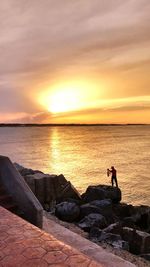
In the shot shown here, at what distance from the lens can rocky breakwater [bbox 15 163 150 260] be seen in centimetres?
1138

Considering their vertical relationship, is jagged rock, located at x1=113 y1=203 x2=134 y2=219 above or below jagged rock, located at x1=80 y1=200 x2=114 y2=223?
below

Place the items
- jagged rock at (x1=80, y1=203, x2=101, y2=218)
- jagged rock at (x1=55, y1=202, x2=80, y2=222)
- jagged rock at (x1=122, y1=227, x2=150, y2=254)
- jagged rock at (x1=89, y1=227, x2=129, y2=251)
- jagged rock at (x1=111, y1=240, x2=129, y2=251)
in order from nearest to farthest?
jagged rock at (x1=111, y1=240, x2=129, y2=251) < jagged rock at (x1=89, y1=227, x2=129, y2=251) < jagged rock at (x1=122, y1=227, x2=150, y2=254) < jagged rock at (x1=55, y1=202, x2=80, y2=222) < jagged rock at (x1=80, y1=203, x2=101, y2=218)

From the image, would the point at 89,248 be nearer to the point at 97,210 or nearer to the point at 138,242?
the point at 138,242

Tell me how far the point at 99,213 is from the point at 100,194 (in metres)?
3.92

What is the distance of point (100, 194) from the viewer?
18422mm

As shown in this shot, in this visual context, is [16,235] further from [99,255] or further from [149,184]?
[149,184]

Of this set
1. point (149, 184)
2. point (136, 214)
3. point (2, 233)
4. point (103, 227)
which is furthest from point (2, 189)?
point (149, 184)

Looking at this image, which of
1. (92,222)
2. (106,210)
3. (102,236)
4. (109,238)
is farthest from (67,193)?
(109,238)

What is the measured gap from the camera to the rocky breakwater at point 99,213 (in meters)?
11.4

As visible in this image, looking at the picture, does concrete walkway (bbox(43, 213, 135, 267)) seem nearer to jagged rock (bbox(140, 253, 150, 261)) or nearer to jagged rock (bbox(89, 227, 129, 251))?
jagged rock (bbox(89, 227, 129, 251))

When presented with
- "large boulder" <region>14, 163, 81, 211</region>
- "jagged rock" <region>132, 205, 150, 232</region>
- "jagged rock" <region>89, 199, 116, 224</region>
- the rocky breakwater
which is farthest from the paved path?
"jagged rock" <region>132, 205, 150, 232</region>

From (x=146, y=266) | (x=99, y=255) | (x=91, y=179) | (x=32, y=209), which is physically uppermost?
(x=32, y=209)

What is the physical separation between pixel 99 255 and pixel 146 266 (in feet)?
7.97

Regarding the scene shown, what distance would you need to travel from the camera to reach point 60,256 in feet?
18.3
